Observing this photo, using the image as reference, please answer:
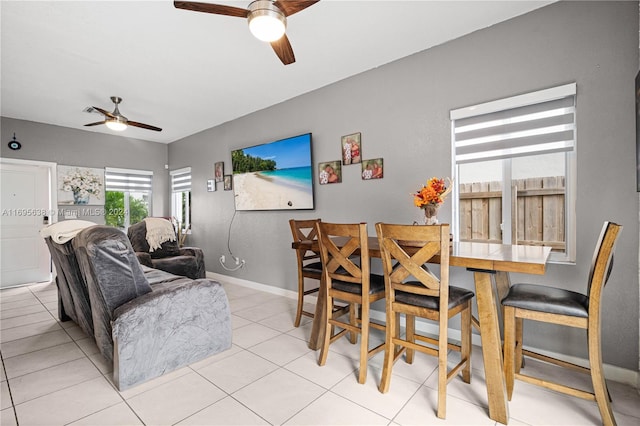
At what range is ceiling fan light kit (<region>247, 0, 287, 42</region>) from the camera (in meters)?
1.87

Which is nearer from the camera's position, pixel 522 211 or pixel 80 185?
pixel 522 211

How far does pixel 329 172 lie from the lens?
3623 millimetres

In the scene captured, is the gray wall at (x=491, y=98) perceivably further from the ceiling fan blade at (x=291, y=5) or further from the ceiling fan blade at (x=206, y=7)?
the ceiling fan blade at (x=206, y=7)

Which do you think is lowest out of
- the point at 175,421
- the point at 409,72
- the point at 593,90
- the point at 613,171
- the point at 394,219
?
the point at 175,421

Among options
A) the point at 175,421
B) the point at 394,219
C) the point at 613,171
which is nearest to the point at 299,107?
the point at 394,219

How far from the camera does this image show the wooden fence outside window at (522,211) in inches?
94.0

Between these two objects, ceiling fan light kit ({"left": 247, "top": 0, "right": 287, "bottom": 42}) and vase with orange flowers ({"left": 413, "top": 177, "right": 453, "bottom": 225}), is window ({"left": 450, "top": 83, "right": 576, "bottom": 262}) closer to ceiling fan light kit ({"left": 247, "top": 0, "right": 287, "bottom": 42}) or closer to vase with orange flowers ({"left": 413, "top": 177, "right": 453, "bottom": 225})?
vase with orange flowers ({"left": 413, "top": 177, "right": 453, "bottom": 225})

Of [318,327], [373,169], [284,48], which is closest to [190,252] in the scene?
[318,327]

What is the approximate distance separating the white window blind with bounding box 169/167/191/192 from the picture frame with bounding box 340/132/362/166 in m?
3.66

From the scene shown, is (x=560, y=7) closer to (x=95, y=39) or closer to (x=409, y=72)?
(x=409, y=72)

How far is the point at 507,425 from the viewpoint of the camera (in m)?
1.62

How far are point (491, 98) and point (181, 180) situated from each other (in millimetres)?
5558

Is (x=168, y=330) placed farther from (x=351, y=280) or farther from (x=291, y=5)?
(x=291, y=5)

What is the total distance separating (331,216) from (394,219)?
32.8 inches
